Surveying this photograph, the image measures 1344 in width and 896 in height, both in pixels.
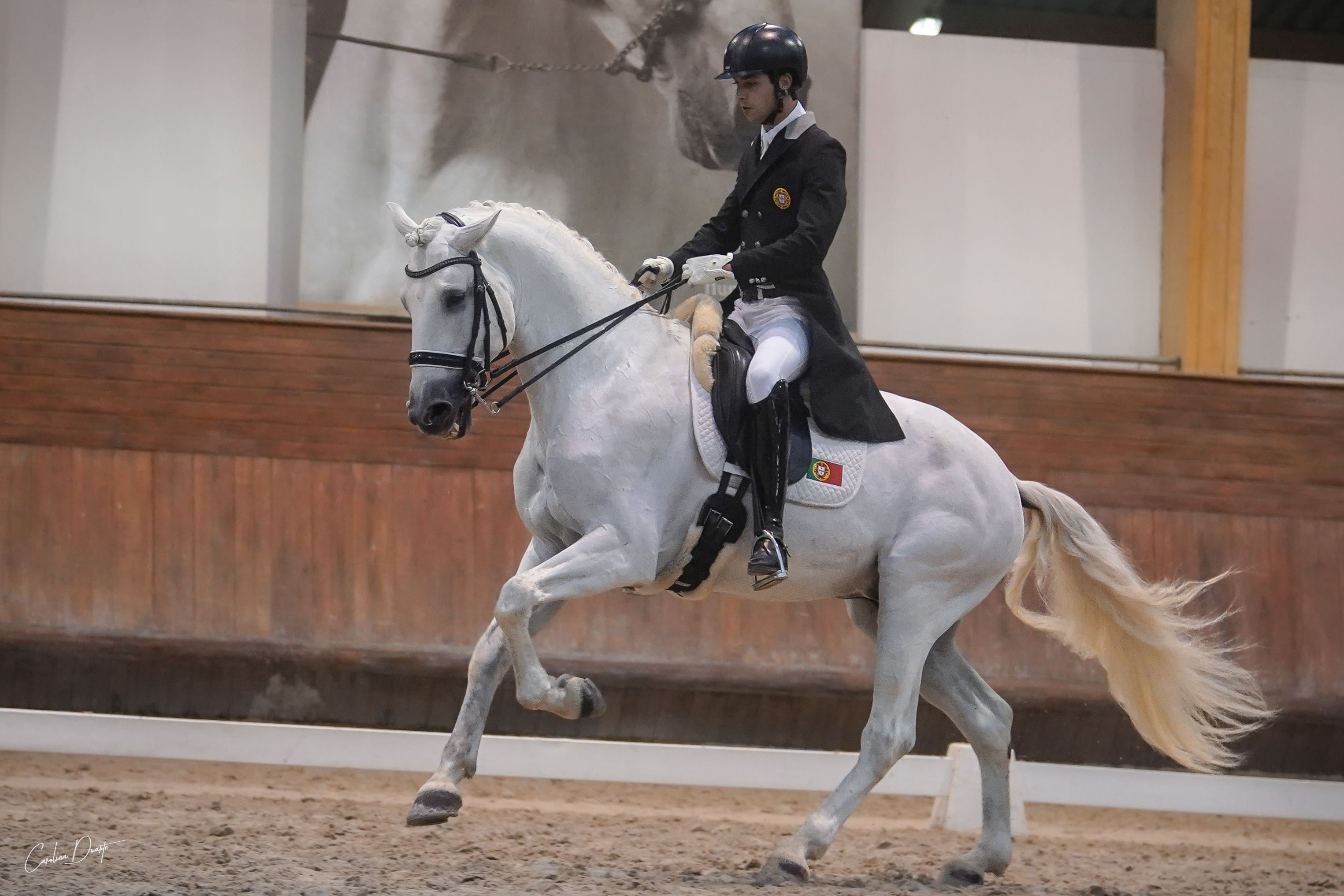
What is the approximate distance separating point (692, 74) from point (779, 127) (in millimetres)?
3151

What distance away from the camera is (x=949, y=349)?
7070mm

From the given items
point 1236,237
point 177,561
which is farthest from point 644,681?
point 1236,237

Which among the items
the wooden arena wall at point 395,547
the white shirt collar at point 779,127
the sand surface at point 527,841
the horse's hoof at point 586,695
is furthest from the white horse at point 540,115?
the horse's hoof at point 586,695

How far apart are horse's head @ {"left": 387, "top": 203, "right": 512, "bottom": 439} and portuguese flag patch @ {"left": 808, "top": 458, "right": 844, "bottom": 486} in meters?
0.92

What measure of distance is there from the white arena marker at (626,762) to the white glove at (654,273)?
259cm

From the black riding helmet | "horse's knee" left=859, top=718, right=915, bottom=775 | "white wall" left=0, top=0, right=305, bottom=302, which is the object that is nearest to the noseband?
the black riding helmet

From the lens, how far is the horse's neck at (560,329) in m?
3.60

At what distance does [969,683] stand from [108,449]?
3.85 m

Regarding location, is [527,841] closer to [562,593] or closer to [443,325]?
[562,593]

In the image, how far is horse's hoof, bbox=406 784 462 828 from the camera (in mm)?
3332

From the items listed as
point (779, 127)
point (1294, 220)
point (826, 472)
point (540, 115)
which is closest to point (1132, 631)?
point (826, 472)

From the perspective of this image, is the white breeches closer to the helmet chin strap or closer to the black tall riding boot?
the black tall riding boot

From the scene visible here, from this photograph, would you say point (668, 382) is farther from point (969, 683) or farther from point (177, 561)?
point (177, 561)

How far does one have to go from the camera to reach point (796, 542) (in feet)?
12.4
